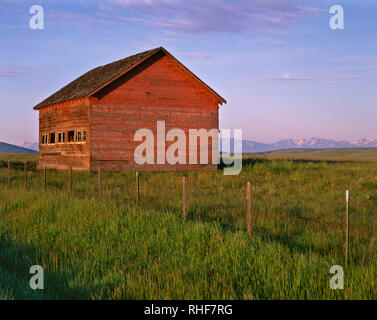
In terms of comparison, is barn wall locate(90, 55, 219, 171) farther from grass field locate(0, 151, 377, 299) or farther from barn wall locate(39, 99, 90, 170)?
grass field locate(0, 151, 377, 299)

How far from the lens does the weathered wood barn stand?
1108 inches

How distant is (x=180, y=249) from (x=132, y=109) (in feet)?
67.2

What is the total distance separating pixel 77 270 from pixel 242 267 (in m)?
3.09

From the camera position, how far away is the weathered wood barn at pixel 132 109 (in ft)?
92.3

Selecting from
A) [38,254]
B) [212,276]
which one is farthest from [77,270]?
[212,276]

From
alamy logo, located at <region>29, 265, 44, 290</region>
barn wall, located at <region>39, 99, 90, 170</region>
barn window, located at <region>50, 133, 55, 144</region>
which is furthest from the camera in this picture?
barn window, located at <region>50, 133, 55, 144</region>

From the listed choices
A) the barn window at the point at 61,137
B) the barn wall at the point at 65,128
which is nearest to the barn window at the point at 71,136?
the barn wall at the point at 65,128

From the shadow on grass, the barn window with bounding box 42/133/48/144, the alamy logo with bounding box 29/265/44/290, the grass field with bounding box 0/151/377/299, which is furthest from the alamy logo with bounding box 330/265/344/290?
the barn window with bounding box 42/133/48/144

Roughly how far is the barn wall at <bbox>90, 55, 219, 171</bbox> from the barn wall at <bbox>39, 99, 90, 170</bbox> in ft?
3.02

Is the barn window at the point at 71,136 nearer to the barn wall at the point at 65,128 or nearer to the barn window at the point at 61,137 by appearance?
the barn wall at the point at 65,128

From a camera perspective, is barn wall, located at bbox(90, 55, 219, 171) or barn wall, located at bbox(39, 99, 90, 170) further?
barn wall, located at bbox(39, 99, 90, 170)

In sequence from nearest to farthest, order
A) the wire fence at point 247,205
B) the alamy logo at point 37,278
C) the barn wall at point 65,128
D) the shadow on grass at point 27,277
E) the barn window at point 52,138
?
the shadow on grass at point 27,277
the alamy logo at point 37,278
the wire fence at point 247,205
the barn wall at point 65,128
the barn window at point 52,138

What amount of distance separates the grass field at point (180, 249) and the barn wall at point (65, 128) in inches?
469
